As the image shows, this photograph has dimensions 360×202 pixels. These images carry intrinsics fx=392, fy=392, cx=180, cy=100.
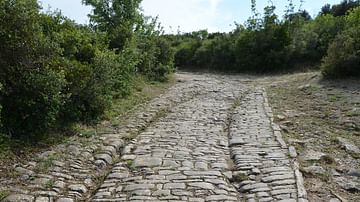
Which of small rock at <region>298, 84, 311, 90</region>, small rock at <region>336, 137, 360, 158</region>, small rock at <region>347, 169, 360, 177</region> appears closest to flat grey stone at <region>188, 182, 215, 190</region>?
small rock at <region>347, 169, 360, 177</region>

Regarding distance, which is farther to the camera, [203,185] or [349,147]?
[349,147]

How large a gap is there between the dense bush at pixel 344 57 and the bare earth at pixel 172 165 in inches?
236

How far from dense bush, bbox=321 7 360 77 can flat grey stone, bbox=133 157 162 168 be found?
1065 centimetres

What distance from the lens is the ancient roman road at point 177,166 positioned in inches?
201

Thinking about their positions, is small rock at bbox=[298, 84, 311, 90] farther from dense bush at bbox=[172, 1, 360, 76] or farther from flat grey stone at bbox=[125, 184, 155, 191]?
flat grey stone at bbox=[125, 184, 155, 191]

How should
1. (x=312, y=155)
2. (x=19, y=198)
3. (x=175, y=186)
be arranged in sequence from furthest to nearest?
1. (x=312, y=155)
2. (x=175, y=186)
3. (x=19, y=198)

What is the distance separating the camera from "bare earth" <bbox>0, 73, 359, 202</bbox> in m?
5.12

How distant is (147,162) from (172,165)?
47 cm

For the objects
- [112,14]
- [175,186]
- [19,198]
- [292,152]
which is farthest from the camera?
[112,14]

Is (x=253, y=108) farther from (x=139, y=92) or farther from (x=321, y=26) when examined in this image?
(x=321, y=26)

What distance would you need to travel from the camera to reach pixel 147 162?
6508 mm

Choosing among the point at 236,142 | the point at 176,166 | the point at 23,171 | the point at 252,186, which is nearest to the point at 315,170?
the point at 252,186

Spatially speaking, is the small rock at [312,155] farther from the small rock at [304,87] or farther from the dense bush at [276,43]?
the dense bush at [276,43]

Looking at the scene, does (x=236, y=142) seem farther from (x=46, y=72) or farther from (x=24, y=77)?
(x=24, y=77)
